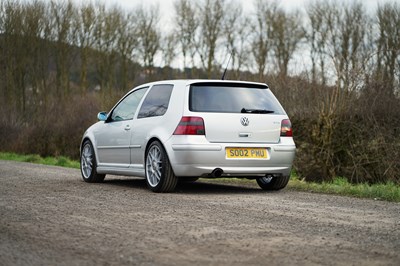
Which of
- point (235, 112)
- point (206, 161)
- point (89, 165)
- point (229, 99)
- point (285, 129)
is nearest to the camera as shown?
point (206, 161)

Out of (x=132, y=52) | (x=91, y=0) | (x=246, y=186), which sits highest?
(x=91, y=0)

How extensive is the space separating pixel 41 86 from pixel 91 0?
Result: 19.5 ft

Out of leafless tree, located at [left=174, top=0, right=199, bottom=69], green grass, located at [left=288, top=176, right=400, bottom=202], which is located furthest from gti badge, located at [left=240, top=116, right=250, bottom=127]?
leafless tree, located at [left=174, top=0, right=199, bottom=69]

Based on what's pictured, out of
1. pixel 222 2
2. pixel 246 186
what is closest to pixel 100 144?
pixel 246 186

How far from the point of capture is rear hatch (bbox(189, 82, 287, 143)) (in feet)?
30.8

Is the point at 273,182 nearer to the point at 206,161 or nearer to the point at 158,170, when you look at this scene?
the point at 206,161

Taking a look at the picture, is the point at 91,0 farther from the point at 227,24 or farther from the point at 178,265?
the point at 178,265

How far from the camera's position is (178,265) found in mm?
4527

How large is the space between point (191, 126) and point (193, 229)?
3.37 meters

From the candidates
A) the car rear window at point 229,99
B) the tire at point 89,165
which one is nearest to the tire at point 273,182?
the car rear window at point 229,99

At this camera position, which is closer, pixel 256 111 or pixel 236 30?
pixel 256 111

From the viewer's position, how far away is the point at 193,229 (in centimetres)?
604

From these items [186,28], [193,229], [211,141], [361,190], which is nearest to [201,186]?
[211,141]

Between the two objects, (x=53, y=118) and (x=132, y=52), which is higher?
(x=132, y=52)
